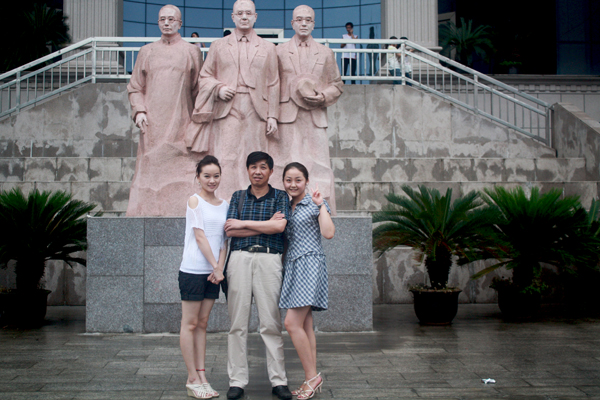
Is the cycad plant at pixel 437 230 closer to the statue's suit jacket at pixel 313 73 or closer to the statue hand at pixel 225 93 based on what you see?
the statue's suit jacket at pixel 313 73

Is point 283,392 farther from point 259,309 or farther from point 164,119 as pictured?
point 164,119

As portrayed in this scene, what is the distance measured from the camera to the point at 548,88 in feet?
64.1

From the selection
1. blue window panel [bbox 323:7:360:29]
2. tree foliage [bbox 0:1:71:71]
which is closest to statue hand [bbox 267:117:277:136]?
tree foliage [bbox 0:1:71:71]

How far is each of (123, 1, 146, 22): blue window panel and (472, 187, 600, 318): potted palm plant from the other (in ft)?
68.1

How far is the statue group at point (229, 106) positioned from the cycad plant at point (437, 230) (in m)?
0.92

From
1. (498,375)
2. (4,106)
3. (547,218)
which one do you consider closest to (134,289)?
(498,375)

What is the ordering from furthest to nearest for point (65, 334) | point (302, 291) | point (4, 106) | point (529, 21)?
point (529, 21) → point (4, 106) → point (65, 334) → point (302, 291)

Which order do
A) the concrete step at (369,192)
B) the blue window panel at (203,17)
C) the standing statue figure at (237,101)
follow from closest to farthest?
the standing statue figure at (237,101) → the concrete step at (369,192) → the blue window panel at (203,17)

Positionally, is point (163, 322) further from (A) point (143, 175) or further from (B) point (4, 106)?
(B) point (4, 106)

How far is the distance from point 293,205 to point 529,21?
75.0ft

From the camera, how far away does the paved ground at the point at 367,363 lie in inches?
Result: 197

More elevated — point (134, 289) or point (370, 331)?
point (134, 289)

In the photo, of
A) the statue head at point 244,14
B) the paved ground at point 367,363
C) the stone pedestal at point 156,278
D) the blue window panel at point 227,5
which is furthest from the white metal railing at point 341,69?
the blue window panel at point 227,5

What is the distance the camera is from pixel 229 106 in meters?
8.11
